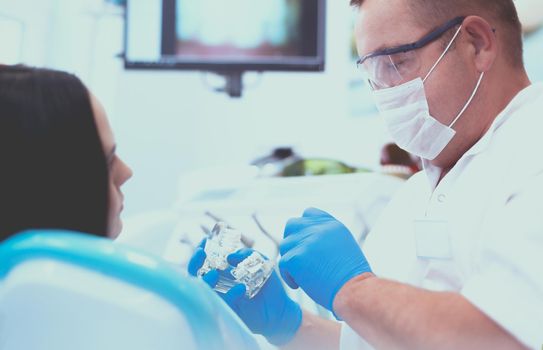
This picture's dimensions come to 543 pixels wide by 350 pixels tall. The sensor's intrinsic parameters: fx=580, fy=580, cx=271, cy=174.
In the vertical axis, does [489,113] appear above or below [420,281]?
above

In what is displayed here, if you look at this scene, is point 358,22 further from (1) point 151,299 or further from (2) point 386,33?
(1) point 151,299

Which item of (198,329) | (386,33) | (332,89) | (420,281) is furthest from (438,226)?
(332,89)

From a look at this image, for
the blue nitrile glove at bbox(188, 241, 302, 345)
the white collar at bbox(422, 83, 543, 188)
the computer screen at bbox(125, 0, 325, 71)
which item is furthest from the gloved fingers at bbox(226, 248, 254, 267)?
the computer screen at bbox(125, 0, 325, 71)

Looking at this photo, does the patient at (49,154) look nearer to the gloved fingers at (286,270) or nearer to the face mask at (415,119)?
the gloved fingers at (286,270)

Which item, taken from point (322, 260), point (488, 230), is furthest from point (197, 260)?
point (488, 230)

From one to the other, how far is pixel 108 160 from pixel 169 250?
970mm

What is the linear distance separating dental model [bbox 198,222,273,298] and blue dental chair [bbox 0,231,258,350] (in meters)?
0.49

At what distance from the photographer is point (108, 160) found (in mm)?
997

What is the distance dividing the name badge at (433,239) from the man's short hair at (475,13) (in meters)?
0.39

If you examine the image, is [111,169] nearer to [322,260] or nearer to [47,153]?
[47,153]

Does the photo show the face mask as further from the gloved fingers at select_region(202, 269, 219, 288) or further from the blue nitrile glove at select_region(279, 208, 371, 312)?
the gloved fingers at select_region(202, 269, 219, 288)

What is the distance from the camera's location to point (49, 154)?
2.94 ft

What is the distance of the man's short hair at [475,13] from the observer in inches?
46.3

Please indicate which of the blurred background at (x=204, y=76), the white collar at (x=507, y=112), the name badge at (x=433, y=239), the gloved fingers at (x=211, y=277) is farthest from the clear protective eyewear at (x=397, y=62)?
the blurred background at (x=204, y=76)
